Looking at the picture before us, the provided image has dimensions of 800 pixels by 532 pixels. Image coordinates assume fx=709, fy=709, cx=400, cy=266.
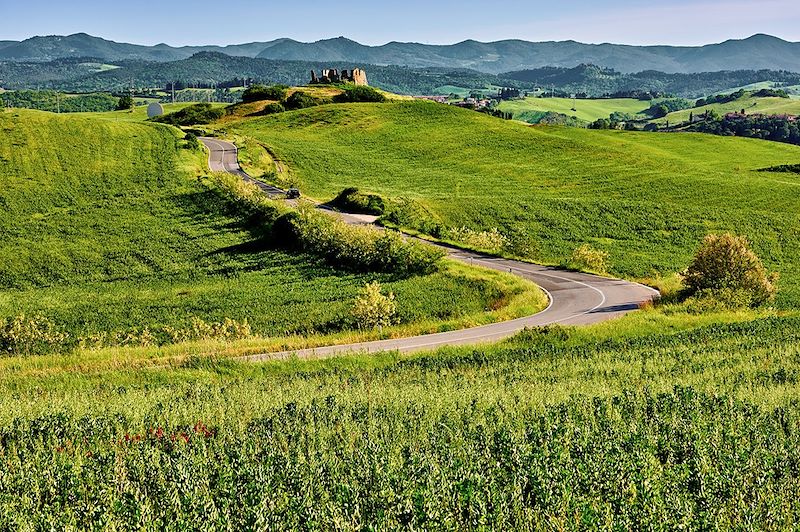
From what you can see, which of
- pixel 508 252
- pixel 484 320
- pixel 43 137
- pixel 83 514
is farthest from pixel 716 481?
pixel 43 137

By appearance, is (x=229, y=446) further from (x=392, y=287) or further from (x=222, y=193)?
(x=222, y=193)

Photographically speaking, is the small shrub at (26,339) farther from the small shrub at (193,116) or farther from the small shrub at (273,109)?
the small shrub at (273,109)

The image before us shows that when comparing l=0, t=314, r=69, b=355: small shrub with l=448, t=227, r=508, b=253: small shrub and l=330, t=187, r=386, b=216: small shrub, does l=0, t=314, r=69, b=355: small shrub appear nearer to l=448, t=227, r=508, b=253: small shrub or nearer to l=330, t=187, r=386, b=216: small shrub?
l=448, t=227, r=508, b=253: small shrub

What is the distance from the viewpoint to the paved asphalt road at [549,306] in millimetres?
32875

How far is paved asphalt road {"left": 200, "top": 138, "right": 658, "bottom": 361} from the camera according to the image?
32875 mm

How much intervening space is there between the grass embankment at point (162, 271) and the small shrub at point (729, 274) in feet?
32.7

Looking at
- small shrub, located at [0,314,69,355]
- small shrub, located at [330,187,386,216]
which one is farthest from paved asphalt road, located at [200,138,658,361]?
small shrub, located at [330,187,386,216]

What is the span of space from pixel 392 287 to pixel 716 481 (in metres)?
33.9

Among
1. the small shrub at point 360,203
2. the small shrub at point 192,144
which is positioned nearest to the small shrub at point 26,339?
the small shrub at point 360,203

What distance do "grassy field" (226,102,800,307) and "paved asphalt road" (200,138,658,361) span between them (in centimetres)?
801

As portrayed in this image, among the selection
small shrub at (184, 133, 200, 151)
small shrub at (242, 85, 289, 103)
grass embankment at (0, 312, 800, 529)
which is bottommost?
grass embankment at (0, 312, 800, 529)

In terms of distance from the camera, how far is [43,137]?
107m

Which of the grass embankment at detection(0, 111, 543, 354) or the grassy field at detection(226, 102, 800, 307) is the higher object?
the grassy field at detection(226, 102, 800, 307)

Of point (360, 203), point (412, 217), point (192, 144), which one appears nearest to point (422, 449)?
point (412, 217)
